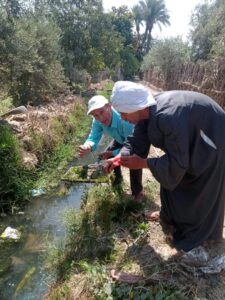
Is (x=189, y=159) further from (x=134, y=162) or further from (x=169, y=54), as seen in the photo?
(x=169, y=54)

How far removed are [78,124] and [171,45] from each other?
48.9ft

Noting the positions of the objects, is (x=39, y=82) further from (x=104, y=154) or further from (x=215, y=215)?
(x=215, y=215)

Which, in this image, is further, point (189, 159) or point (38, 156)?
point (38, 156)

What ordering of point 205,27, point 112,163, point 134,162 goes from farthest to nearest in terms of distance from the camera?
point 205,27 < point 112,163 < point 134,162

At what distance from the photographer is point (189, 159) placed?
310 cm

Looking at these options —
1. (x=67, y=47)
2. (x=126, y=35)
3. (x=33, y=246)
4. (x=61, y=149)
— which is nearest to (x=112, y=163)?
(x=33, y=246)

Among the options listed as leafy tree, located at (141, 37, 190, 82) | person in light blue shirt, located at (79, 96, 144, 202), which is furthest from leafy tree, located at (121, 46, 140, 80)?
person in light blue shirt, located at (79, 96, 144, 202)

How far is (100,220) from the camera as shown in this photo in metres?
4.50

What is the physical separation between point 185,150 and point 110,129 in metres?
1.95

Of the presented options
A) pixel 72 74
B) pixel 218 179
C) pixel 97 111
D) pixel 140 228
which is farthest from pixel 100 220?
pixel 72 74

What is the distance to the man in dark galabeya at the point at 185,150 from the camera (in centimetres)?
299

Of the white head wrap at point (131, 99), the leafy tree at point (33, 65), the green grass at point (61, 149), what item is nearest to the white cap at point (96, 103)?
the white head wrap at point (131, 99)

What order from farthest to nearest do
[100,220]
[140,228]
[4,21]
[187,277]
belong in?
[4,21] → [100,220] → [140,228] → [187,277]

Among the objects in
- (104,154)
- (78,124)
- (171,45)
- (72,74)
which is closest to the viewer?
(104,154)
